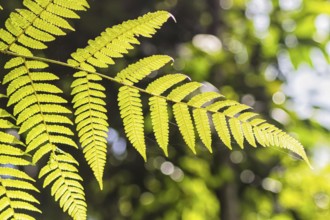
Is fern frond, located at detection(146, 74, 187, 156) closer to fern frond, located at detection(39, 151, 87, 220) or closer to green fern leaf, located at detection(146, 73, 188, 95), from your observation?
green fern leaf, located at detection(146, 73, 188, 95)

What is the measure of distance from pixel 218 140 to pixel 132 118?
1.01m

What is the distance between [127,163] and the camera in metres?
1.85

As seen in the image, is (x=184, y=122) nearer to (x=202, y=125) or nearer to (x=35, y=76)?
(x=202, y=125)

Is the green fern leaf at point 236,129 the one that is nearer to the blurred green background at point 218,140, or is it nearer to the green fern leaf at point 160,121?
the green fern leaf at point 160,121

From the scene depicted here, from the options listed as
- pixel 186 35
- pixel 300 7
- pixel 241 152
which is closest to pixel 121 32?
pixel 186 35

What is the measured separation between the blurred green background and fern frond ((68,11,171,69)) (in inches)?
33.9

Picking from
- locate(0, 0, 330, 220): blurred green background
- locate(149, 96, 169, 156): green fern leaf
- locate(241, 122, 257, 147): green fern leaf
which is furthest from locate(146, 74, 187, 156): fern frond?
locate(0, 0, 330, 220): blurred green background

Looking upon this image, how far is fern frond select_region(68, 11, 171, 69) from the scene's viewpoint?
66 cm

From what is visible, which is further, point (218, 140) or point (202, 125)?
point (218, 140)

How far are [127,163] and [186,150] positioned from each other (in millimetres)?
218

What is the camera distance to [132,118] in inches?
26.6

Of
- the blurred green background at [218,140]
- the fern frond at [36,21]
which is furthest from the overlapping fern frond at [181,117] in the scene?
the blurred green background at [218,140]

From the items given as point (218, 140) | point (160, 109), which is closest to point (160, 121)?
point (160, 109)

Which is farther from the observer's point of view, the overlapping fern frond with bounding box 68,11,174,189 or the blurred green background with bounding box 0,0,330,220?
the blurred green background with bounding box 0,0,330,220
